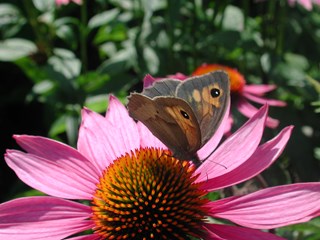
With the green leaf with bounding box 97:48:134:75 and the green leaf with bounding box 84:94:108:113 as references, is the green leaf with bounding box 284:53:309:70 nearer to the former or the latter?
the green leaf with bounding box 97:48:134:75

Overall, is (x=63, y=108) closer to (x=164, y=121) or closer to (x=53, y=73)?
(x=53, y=73)

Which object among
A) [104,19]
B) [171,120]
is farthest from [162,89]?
[104,19]

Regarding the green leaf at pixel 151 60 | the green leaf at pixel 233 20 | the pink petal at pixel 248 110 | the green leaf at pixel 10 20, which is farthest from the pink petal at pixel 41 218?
the green leaf at pixel 10 20

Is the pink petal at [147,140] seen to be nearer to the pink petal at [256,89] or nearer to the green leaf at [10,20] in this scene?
the pink petal at [256,89]

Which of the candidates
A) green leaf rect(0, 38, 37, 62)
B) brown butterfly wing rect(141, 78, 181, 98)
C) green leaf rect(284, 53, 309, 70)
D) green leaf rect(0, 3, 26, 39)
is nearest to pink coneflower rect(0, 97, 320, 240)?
brown butterfly wing rect(141, 78, 181, 98)

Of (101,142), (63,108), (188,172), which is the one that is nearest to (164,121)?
(188,172)
